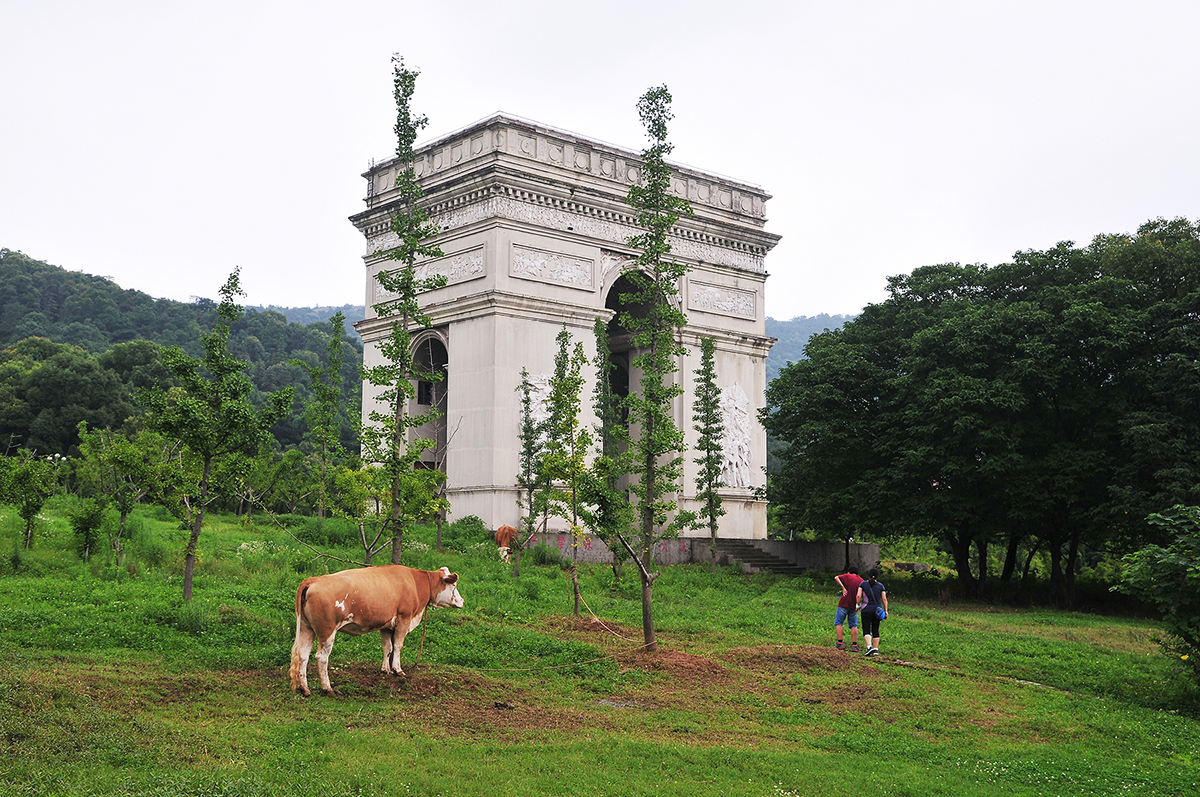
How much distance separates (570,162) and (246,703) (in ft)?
94.5

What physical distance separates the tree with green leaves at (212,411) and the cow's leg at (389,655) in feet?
17.8

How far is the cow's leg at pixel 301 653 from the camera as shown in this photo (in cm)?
1208

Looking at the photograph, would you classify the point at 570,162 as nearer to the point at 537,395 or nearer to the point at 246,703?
the point at 537,395

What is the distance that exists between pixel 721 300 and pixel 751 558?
11.2 metres

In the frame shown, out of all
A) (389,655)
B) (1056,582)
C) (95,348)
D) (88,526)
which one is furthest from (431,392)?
(95,348)

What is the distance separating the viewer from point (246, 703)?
37.8 feet

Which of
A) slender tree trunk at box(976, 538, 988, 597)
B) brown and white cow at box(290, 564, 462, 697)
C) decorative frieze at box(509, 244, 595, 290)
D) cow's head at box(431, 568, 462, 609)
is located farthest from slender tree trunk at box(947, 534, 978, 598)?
brown and white cow at box(290, 564, 462, 697)

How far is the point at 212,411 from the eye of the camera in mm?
17469

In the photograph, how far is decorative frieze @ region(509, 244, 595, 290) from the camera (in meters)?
35.7

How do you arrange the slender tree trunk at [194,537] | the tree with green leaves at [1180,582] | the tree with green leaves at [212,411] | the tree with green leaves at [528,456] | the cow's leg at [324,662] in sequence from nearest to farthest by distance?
the cow's leg at [324,662], the tree with green leaves at [1180,582], the tree with green leaves at [212,411], the slender tree trunk at [194,537], the tree with green leaves at [528,456]

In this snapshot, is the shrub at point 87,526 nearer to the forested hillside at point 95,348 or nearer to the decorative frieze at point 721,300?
the decorative frieze at point 721,300

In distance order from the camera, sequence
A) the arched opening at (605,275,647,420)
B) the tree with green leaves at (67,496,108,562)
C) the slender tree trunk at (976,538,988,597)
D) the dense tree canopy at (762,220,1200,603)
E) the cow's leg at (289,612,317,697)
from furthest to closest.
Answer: the arched opening at (605,275,647,420) → the slender tree trunk at (976,538,988,597) → the dense tree canopy at (762,220,1200,603) → the tree with green leaves at (67,496,108,562) → the cow's leg at (289,612,317,697)

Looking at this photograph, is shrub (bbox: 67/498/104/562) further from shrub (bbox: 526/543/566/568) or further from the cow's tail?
shrub (bbox: 526/543/566/568)

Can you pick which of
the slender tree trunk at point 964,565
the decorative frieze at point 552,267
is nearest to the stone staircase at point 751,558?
the slender tree trunk at point 964,565
